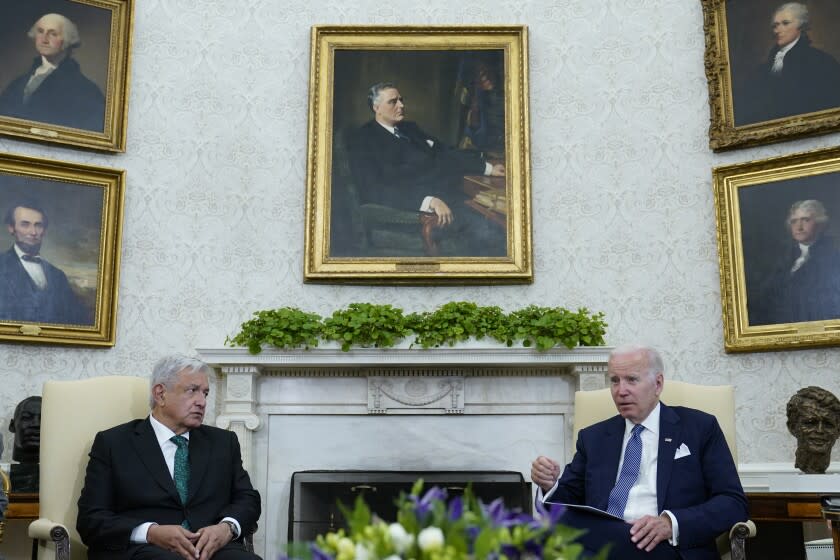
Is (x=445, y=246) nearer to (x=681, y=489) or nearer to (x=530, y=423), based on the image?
(x=530, y=423)

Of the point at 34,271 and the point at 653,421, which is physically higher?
the point at 34,271

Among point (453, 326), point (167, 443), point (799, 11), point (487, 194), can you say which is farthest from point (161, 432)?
point (799, 11)

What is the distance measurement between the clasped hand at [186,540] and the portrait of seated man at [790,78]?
4235 millimetres

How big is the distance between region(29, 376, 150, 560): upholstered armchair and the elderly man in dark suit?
22cm

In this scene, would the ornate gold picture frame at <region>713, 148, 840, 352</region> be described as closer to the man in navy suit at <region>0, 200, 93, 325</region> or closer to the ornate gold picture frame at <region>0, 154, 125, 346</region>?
the ornate gold picture frame at <region>0, 154, 125, 346</region>

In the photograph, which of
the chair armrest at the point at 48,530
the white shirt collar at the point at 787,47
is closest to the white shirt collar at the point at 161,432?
the chair armrest at the point at 48,530

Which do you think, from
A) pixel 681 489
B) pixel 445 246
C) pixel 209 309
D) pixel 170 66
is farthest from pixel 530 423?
pixel 170 66

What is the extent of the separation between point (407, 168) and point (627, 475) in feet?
9.86

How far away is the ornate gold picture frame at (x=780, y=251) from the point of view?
5.29 m

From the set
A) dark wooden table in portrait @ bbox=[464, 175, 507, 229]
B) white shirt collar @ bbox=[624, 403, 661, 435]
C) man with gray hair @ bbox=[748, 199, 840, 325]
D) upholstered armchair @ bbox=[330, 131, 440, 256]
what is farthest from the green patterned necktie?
man with gray hair @ bbox=[748, 199, 840, 325]

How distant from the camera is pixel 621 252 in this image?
584cm

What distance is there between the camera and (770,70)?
5.70 metres

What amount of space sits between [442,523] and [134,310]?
445cm

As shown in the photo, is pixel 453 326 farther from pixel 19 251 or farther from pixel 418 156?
pixel 19 251
